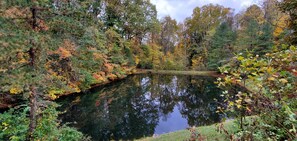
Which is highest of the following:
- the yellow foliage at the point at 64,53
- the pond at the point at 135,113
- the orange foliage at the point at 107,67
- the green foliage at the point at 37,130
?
the yellow foliage at the point at 64,53

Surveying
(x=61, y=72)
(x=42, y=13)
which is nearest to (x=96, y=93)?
(x=61, y=72)

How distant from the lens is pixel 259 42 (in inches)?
985

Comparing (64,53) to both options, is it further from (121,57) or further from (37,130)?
(121,57)

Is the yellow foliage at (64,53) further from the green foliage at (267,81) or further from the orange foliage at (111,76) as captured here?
the green foliage at (267,81)

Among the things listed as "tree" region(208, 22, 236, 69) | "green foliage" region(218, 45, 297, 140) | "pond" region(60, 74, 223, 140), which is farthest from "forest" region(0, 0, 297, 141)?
"pond" region(60, 74, 223, 140)

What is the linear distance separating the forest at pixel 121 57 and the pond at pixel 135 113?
4.55 ft

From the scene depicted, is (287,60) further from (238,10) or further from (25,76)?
(238,10)

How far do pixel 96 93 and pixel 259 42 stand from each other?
72.0ft

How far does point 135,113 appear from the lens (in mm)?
11680

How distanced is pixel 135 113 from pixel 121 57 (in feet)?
44.2

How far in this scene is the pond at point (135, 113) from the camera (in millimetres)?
9188

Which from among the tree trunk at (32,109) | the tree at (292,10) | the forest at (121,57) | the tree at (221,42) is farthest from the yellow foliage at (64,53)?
the tree at (221,42)

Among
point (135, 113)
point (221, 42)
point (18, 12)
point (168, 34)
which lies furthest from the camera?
point (168, 34)

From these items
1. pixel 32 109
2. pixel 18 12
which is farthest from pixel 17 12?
pixel 32 109
